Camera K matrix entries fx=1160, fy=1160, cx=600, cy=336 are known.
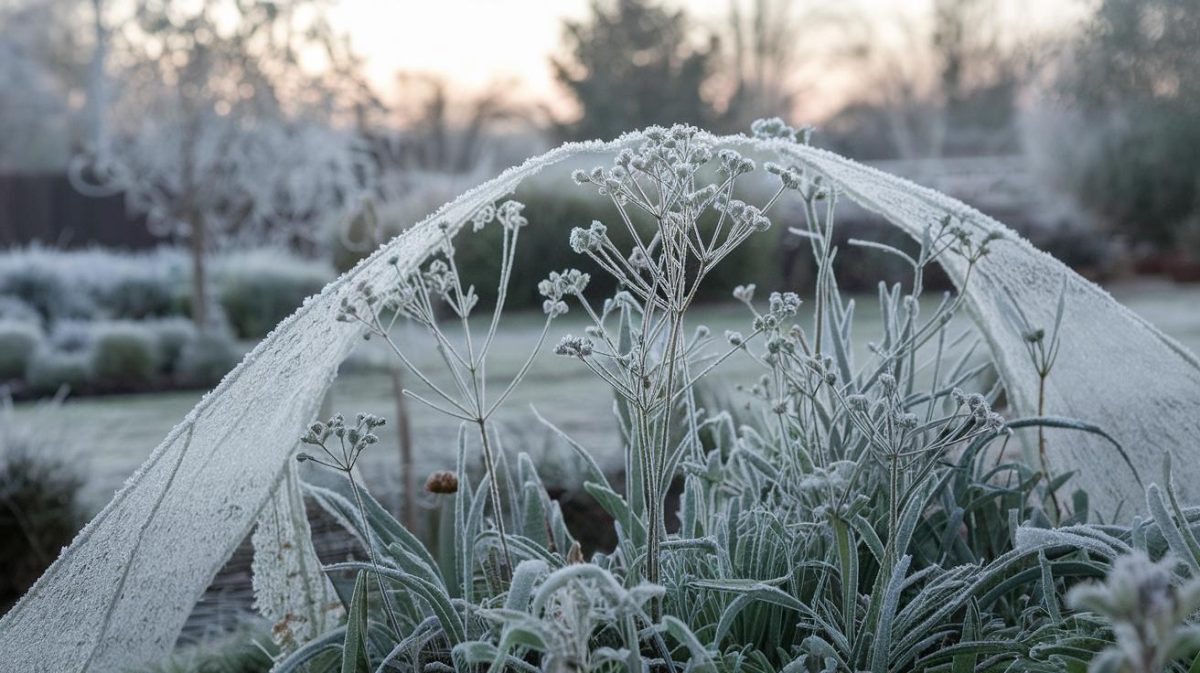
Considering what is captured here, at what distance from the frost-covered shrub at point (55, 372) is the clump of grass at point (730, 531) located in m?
8.19

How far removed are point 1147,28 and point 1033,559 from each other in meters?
16.8

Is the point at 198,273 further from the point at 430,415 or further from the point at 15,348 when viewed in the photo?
the point at 430,415

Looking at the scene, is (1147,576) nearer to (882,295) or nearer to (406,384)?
(882,295)

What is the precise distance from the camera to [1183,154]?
16.8 metres

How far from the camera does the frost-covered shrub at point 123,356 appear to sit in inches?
375

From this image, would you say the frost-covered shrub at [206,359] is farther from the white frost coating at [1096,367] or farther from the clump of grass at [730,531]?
the white frost coating at [1096,367]

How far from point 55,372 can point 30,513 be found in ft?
19.5

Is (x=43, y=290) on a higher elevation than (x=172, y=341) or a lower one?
higher

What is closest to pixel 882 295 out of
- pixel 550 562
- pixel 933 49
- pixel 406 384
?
pixel 550 562

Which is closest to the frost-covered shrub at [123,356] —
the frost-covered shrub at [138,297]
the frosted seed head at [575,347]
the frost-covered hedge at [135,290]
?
the frost-covered hedge at [135,290]

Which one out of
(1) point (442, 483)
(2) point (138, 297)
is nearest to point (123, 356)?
(2) point (138, 297)

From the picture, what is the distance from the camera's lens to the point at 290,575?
1.83 m

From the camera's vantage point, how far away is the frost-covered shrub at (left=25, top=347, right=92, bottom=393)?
30.4ft

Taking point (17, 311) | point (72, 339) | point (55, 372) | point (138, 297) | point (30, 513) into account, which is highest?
point (138, 297)
